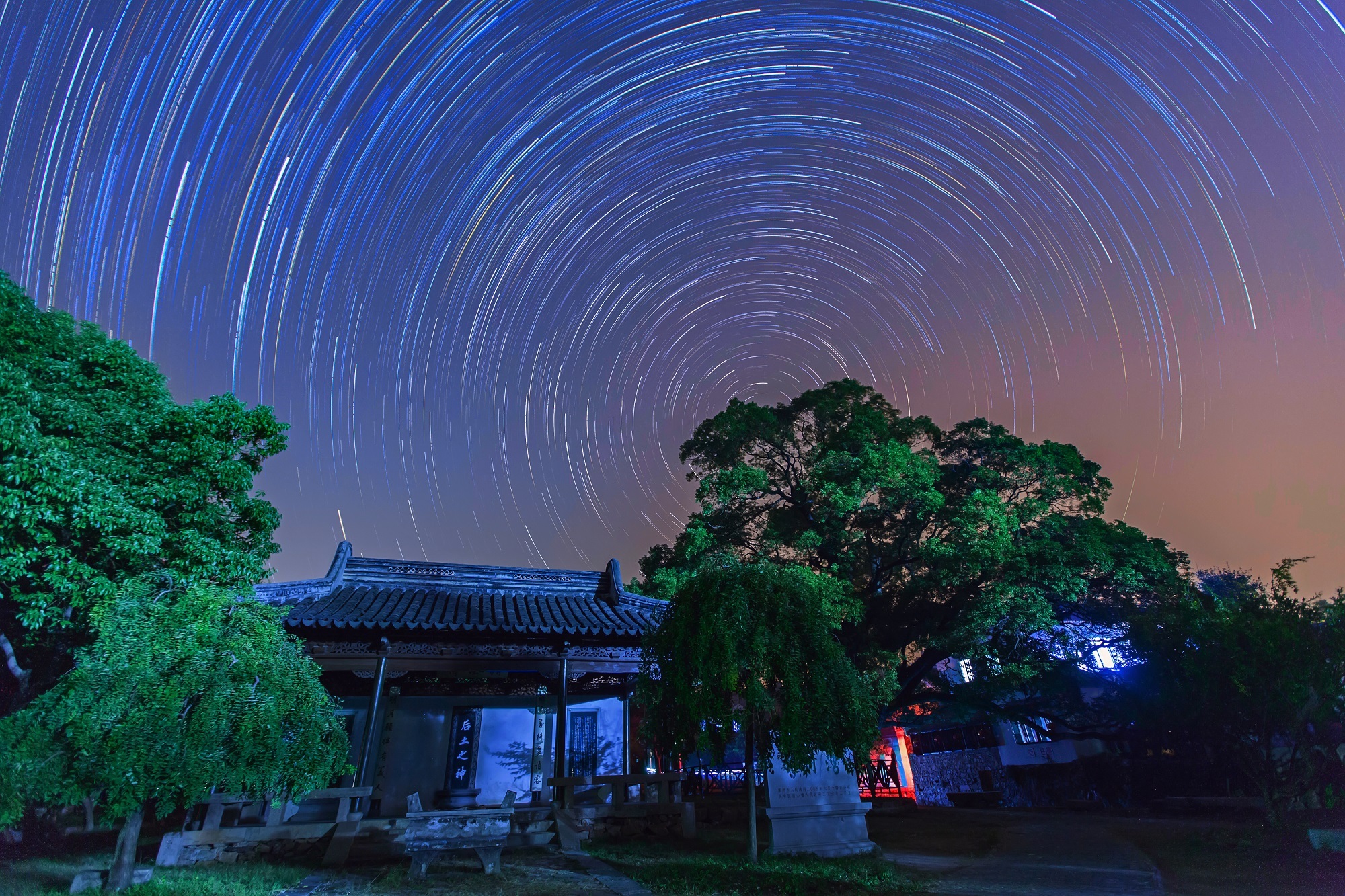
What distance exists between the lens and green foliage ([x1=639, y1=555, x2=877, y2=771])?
27.5 ft

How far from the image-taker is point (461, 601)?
15.2 meters

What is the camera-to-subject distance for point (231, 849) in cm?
1044

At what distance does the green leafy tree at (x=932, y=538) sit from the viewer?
709 inches

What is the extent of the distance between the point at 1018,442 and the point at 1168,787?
443 inches

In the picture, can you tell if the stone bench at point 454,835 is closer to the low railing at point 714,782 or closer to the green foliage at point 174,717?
the green foliage at point 174,717

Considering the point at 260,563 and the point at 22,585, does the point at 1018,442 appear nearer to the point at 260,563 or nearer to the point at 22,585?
the point at 260,563

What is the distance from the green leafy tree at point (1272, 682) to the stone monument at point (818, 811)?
21.5 ft

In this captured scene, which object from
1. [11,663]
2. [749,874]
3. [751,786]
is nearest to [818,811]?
[751,786]

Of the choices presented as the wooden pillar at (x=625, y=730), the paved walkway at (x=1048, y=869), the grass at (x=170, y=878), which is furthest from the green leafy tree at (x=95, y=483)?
the paved walkway at (x=1048, y=869)

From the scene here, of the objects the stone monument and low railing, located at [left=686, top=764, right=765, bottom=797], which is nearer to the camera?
the stone monument

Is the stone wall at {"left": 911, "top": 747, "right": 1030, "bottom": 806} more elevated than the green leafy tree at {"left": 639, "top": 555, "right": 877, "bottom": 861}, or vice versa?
the green leafy tree at {"left": 639, "top": 555, "right": 877, "bottom": 861}

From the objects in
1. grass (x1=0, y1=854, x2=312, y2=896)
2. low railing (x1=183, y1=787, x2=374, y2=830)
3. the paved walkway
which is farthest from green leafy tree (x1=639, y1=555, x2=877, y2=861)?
grass (x1=0, y1=854, x2=312, y2=896)

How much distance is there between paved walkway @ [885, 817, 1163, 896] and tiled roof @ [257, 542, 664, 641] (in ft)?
18.3

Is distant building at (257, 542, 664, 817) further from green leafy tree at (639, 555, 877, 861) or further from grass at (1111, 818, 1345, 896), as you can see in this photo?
grass at (1111, 818, 1345, 896)
